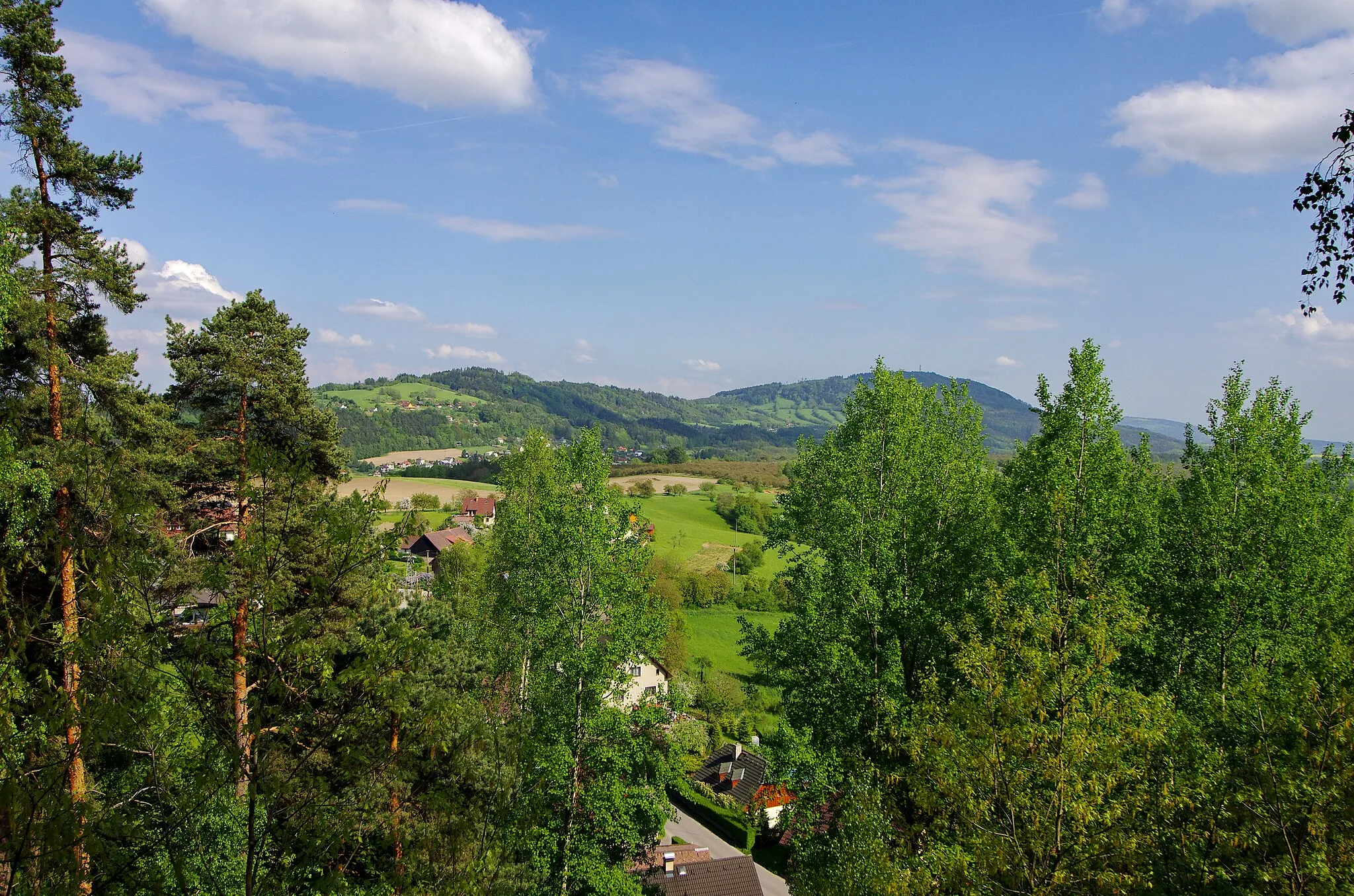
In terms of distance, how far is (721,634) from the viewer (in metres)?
63.7

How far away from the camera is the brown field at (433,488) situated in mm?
116250

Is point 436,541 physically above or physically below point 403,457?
below

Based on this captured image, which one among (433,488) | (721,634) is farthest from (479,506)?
(721,634)

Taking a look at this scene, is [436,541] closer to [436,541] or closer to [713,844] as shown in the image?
[436,541]

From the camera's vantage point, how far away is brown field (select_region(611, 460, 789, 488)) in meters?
139

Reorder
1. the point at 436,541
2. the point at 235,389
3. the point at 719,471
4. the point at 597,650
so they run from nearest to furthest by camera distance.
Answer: the point at 235,389
the point at 597,650
the point at 436,541
the point at 719,471

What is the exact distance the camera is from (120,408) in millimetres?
15734

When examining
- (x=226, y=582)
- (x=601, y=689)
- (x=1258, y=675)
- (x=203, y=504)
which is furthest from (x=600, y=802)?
(x=226, y=582)

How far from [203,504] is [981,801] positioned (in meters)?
16.4

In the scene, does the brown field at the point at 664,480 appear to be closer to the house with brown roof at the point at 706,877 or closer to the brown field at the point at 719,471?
the brown field at the point at 719,471

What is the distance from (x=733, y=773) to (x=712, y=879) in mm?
11783

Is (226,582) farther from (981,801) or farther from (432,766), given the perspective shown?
(432,766)

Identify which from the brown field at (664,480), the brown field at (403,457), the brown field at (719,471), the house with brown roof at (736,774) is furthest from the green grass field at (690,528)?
the brown field at (403,457)

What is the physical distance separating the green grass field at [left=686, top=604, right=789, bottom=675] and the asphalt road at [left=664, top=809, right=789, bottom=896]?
1522cm
